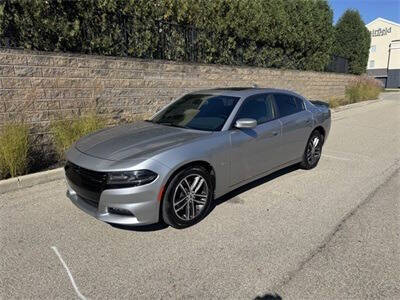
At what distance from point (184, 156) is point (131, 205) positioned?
2.41 feet

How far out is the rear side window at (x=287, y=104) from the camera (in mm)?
4929

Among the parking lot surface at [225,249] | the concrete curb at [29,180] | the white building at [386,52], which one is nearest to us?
the parking lot surface at [225,249]

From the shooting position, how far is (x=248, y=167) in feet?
13.7

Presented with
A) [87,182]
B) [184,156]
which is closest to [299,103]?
[184,156]

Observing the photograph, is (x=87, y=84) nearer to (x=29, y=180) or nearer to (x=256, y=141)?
(x=29, y=180)

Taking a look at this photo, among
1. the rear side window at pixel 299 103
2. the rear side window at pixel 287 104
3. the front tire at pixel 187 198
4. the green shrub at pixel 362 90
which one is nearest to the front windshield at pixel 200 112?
the front tire at pixel 187 198

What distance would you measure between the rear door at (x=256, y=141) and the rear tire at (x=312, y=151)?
3.45 feet

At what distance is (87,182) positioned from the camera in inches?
129

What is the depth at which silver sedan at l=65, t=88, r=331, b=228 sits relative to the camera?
3170 millimetres

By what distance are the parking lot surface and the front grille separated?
1.45ft

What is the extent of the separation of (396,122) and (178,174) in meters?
11.0

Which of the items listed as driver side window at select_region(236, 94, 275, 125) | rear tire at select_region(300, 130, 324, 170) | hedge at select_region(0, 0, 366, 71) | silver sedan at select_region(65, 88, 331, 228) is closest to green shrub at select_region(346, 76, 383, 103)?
hedge at select_region(0, 0, 366, 71)

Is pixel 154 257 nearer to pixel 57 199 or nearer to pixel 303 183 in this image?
pixel 57 199

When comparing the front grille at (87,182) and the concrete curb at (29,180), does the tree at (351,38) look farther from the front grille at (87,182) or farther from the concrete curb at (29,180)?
the front grille at (87,182)
